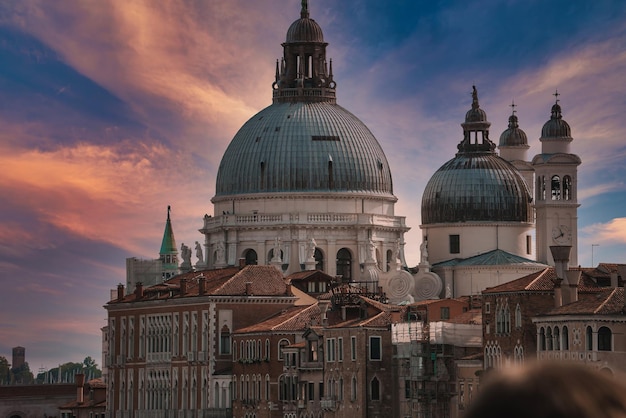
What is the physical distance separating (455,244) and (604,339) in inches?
2320

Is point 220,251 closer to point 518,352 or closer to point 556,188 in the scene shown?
point 556,188

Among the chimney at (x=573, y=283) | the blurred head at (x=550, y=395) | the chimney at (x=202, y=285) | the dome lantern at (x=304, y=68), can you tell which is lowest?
the blurred head at (x=550, y=395)

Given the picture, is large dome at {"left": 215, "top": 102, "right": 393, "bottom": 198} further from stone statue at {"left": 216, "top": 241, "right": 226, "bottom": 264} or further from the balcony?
stone statue at {"left": 216, "top": 241, "right": 226, "bottom": 264}

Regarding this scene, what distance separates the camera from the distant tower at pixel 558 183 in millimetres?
112812

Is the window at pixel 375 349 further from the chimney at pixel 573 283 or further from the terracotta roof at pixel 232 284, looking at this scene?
the terracotta roof at pixel 232 284

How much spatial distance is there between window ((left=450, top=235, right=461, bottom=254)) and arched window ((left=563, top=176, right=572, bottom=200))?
9993 millimetres

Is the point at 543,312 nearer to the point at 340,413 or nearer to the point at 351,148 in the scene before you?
the point at 340,413

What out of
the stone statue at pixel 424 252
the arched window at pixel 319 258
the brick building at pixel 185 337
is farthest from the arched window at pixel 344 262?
the brick building at pixel 185 337

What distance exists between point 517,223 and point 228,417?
3246cm

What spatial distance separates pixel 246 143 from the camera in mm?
122188

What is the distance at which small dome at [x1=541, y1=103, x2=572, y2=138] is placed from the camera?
112 metres

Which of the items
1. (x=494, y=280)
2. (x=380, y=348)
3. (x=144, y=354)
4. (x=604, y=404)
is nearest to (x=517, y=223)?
(x=494, y=280)

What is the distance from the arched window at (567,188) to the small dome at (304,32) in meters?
20.9

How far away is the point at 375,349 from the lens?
3233 inches
